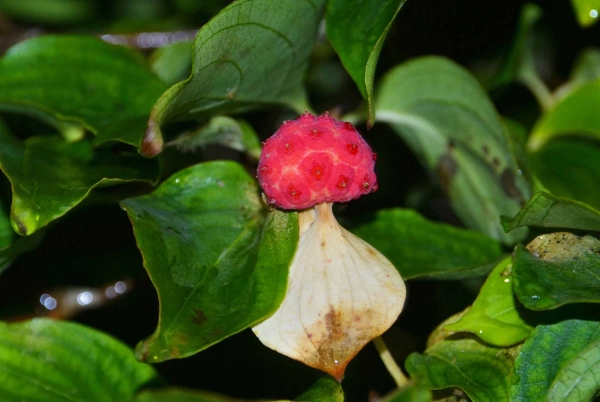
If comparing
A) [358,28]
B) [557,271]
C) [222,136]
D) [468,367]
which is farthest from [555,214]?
[222,136]

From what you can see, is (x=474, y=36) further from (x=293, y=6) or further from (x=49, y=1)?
(x=49, y=1)

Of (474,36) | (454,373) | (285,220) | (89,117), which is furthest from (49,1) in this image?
(454,373)

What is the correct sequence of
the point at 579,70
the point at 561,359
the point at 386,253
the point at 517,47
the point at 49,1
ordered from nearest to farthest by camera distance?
the point at 561,359, the point at 386,253, the point at 517,47, the point at 579,70, the point at 49,1

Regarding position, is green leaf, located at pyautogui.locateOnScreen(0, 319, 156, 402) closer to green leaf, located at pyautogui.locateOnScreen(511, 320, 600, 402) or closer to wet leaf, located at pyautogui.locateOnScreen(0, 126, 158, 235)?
wet leaf, located at pyautogui.locateOnScreen(0, 126, 158, 235)

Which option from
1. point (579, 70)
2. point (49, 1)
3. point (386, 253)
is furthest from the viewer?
point (49, 1)

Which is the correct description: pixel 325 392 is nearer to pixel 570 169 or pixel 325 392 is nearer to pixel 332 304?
pixel 332 304

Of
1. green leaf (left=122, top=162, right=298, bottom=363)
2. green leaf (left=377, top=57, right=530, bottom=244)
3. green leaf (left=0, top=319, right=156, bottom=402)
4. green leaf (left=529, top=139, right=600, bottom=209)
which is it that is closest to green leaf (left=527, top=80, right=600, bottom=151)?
green leaf (left=529, top=139, right=600, bottom=209)
